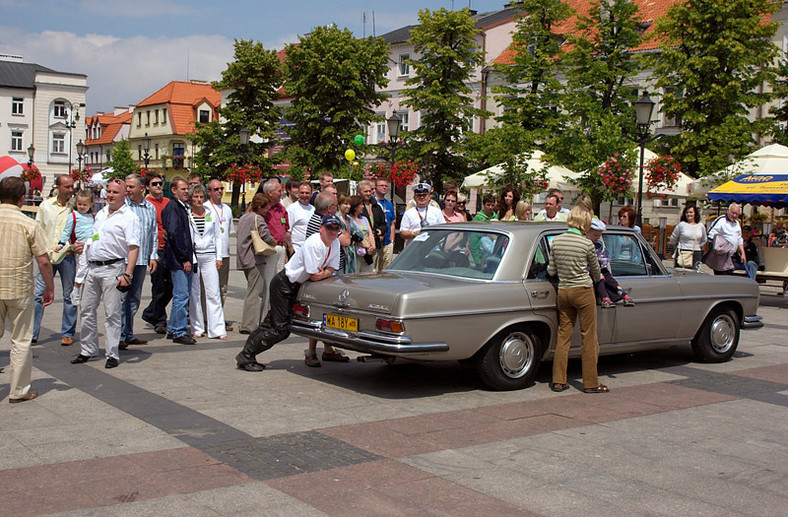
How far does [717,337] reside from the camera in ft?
32.5

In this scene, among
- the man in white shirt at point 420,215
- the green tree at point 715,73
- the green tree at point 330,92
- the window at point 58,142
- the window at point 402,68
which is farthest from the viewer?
the window at point 58,142

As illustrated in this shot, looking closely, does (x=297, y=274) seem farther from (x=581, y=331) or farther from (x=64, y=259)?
(x=64, y=259)

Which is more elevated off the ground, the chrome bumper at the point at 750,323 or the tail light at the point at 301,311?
the tail light at the point at 301,311

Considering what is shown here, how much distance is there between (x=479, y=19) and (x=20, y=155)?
5922 cm

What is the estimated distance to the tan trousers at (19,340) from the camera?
22.9ft

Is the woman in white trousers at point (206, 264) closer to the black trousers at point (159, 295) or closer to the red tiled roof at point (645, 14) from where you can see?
the black trousers at point (159, 295)

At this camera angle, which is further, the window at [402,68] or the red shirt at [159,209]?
the window at [402,68]

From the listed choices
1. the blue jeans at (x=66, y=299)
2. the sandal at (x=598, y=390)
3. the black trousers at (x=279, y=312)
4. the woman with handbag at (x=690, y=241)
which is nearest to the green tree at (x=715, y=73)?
the woman with handbag at (x=690, y=241)

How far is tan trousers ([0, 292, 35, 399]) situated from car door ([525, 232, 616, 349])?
14.3 ft

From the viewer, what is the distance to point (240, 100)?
59625mm

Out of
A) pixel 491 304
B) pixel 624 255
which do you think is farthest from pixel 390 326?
pixel 624 255

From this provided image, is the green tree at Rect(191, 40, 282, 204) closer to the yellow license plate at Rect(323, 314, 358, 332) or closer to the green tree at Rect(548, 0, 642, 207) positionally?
the green tree at Rect(548, 0, 642, 207)

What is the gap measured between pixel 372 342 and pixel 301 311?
1.16 metres

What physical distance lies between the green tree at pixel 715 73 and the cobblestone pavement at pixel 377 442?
28917 millimetres
